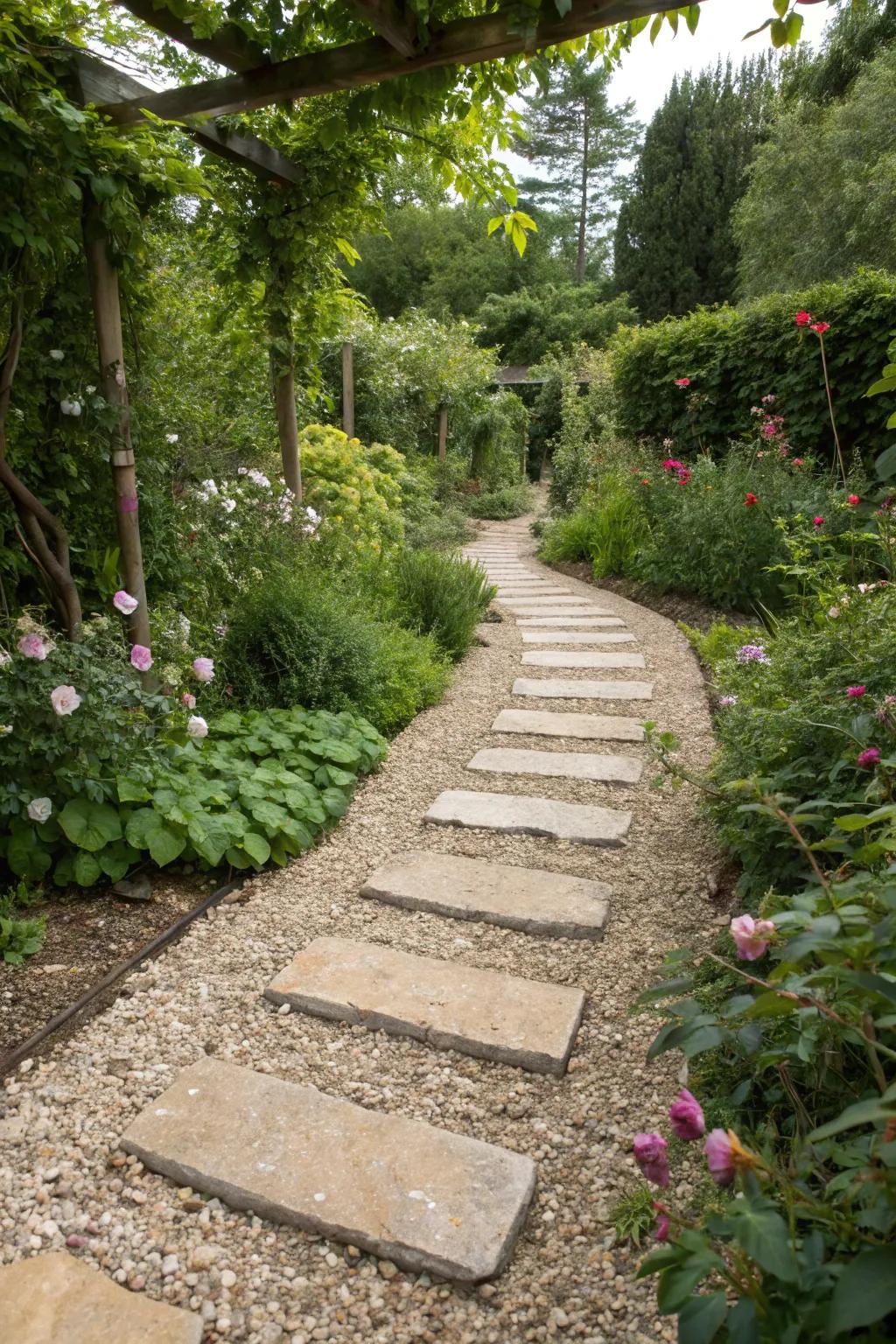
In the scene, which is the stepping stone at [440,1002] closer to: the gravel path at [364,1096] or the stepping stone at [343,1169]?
the gravel path at [364,1096]

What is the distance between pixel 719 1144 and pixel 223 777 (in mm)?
2119

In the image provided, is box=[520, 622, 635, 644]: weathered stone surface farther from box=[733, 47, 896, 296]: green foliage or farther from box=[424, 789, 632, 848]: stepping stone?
box=[733, 47, 896, 296]: green foliage

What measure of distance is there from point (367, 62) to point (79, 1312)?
2.83m

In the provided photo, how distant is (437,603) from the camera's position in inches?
192

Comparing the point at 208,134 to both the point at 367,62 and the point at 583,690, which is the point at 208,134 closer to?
the point at 367,62

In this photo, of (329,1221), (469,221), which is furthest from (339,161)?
(469,221)

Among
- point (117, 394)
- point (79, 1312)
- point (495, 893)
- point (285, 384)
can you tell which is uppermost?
point (285, 384)

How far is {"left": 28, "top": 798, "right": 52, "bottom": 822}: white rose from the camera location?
2201mm

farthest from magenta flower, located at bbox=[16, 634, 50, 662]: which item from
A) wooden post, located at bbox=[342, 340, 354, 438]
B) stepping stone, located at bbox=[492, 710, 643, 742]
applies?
wooden post, located at bbox=[342, 340, 354, 438]

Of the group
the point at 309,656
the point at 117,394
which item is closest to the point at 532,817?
the point at 309,656

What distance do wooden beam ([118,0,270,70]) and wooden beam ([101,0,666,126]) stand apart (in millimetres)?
36

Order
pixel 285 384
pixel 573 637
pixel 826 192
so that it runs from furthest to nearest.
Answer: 1. pixel 826 192
2. pixel 573 637
3. pixel 285 384

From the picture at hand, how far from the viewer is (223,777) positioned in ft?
8.92

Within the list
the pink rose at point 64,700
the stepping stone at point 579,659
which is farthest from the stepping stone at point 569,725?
the pink rose at point 64,700
